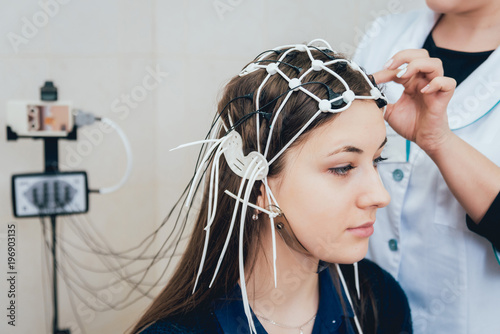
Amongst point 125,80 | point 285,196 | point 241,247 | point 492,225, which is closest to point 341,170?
point 285,196

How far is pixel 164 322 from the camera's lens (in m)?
1.06

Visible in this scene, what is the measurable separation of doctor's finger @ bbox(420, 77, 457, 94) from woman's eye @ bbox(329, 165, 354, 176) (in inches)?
10.8

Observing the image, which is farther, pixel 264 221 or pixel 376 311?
pixel 376 311

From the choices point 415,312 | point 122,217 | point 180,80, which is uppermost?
point 180,80

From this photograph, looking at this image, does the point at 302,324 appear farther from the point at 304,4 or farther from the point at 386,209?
the point at 304,4

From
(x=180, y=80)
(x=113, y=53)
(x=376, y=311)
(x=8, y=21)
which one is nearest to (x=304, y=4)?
(x=180, y=80)

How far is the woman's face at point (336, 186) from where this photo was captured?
1.02 metres

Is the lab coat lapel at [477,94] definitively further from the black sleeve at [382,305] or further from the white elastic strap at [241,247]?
the white elastic strap at [241,247]

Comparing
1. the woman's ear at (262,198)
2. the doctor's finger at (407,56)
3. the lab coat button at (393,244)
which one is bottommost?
the lab coat button at (393,244)

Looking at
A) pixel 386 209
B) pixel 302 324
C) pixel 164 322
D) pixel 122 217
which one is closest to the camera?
pixel 164 322

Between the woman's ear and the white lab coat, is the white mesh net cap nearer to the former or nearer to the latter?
the woman's ear

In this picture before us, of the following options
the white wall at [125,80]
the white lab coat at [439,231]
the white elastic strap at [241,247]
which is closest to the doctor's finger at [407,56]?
the white lab coat at [439,231]

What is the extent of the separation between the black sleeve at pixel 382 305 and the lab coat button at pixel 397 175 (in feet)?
0.93

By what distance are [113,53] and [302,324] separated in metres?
1.34
